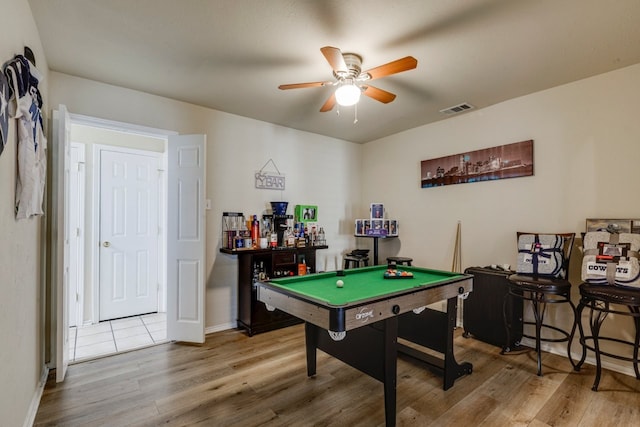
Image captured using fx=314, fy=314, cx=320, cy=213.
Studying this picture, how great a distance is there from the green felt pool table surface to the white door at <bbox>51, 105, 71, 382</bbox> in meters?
1.73

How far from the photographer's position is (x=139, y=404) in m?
2.29

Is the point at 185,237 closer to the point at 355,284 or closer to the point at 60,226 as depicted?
the point at 60,226

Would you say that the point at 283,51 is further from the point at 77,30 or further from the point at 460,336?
the point at 460,336

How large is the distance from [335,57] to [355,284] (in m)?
1.64

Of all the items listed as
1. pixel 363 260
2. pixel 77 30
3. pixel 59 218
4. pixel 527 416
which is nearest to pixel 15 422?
pixel 59 218

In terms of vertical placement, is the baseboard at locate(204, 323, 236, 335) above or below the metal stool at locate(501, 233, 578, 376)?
below

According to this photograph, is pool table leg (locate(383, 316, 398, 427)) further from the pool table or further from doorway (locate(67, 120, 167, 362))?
doorway (locate(67, 120, 167, 362))

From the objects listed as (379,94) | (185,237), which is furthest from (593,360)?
(185,237)

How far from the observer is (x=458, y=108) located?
12.0 ft

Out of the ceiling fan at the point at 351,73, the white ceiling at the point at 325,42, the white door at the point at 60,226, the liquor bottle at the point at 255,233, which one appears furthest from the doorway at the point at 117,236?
the ceiling fan at the point at 351,73

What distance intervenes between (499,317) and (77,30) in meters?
4.39

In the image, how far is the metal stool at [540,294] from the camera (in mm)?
2650

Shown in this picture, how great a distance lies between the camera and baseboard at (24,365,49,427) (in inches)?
78.7

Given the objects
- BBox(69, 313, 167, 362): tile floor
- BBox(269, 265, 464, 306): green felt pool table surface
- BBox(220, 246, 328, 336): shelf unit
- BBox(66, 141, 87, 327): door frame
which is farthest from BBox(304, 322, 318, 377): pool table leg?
BBox(66, 141, 87, 327): door frame
